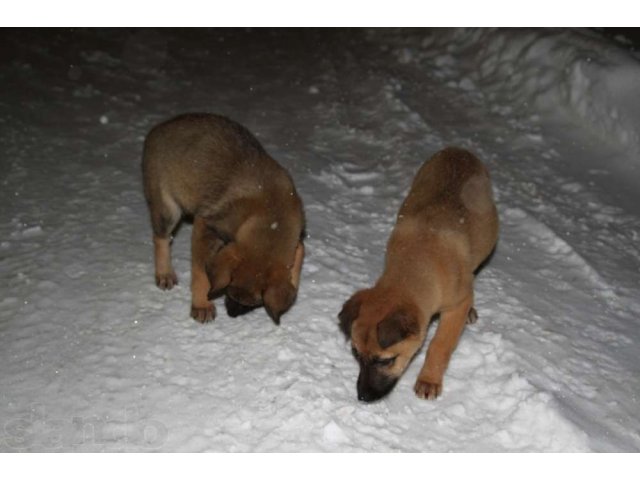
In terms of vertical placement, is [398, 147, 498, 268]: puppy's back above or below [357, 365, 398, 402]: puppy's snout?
above

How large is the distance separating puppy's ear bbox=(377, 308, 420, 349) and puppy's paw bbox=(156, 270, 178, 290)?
8.49 ft

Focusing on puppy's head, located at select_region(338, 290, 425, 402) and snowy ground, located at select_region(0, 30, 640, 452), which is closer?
puppy's head, located at select_region(338, 290, 425, 402)

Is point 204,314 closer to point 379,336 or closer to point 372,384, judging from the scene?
point 372,384

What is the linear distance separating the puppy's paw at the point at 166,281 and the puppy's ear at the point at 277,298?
5.47 feet

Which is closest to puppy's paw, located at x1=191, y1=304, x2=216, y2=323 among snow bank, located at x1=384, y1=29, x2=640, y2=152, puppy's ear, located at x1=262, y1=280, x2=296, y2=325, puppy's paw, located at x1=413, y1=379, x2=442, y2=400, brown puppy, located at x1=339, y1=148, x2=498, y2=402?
puppy's ear, located at x1=262, y1=280, x2=296, y2=325

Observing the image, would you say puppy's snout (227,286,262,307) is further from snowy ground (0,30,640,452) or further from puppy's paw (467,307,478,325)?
puppy's paw (467,307,478,325)

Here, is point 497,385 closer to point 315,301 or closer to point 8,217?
point 315,301

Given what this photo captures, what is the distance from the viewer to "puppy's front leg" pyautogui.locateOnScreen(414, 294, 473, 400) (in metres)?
5.63

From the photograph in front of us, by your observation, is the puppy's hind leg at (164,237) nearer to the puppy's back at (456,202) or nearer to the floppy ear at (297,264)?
the floppy ear at (297,264)

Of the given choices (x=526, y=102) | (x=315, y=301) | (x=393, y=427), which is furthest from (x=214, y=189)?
(x=526, y=102)

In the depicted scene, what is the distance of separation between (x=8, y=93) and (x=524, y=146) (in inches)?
281

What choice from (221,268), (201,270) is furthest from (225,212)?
(221,268)

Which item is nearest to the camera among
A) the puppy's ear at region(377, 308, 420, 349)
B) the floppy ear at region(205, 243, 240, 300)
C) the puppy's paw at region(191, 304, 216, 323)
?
the puppy's ear at region(377, 308, 420, 349)

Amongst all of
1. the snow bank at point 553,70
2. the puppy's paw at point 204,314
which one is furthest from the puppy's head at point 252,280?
the snow bank at point 553,70
